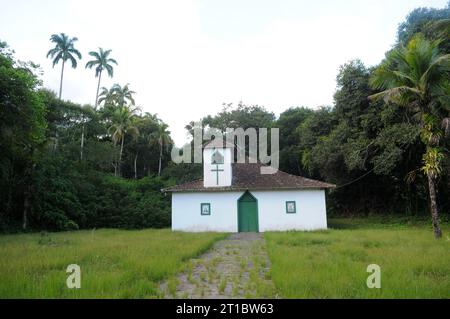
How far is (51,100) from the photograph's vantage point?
27250 millimetres

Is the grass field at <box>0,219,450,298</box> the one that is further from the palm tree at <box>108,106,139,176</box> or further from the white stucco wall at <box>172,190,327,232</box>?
the palm tree at <box>108,106,139,176</box>

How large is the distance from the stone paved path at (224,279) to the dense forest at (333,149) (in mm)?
9300

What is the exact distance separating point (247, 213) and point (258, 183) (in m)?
1.98

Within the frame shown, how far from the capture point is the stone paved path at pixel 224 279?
6551 millimetres

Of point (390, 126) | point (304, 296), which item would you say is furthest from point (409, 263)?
point (390, 126)

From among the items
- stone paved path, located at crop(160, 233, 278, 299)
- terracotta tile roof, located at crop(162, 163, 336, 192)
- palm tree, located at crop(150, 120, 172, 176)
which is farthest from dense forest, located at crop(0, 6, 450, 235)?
palm tree, located at crop(150, 120, 172, 176)

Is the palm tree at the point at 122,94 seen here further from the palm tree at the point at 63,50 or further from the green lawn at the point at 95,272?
the green lawn at the point at 95,272

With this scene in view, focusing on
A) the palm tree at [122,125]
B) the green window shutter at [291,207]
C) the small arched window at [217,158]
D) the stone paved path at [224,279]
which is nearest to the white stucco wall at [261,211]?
the green window shutter at [291,207]

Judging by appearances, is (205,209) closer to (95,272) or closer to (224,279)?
(95,272)

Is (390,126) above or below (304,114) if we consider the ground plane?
below

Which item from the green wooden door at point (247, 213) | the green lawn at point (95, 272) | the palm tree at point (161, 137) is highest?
the palm tree at point (161, 137)

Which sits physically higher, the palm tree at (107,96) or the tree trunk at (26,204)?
the palm tree at (107,96)

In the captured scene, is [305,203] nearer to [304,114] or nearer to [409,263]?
[409,263]
